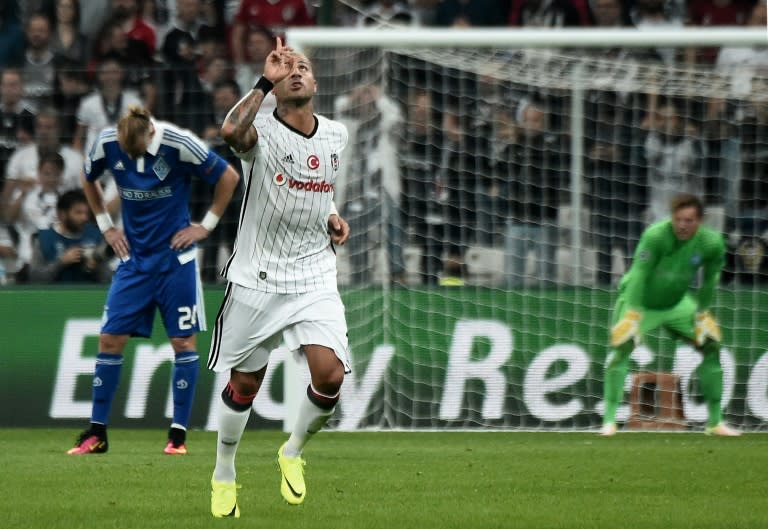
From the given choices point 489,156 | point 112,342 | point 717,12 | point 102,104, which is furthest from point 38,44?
point 717,12

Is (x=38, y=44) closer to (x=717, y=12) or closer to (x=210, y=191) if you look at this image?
(x=210, y=191)

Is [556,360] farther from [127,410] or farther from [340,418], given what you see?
[127,410]

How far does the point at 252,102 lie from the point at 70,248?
665 cm

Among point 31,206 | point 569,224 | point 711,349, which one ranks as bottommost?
point 711,349

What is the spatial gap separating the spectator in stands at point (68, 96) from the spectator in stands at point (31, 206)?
0.95ft

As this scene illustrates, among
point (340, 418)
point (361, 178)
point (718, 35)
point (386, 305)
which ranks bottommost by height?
point (340, 418)

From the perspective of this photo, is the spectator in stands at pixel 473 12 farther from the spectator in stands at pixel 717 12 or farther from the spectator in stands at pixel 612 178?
the spectator in stands at pixel 612 178

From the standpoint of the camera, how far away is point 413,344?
13.0 metres

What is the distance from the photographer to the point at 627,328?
12109 mm

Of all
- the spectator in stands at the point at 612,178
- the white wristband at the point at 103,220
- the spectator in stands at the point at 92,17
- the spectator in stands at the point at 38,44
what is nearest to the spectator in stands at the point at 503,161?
the spectator in stands at the point at 612,178

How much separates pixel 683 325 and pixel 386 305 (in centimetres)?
259

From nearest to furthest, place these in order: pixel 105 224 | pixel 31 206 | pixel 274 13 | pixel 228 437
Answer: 1. pixel 228 437
2. pixel 105 224
3. pixel 31 206
4. pixel 274 13

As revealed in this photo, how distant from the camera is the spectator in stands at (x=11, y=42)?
16.5m

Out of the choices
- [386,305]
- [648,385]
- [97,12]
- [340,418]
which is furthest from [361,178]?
[97,12]
